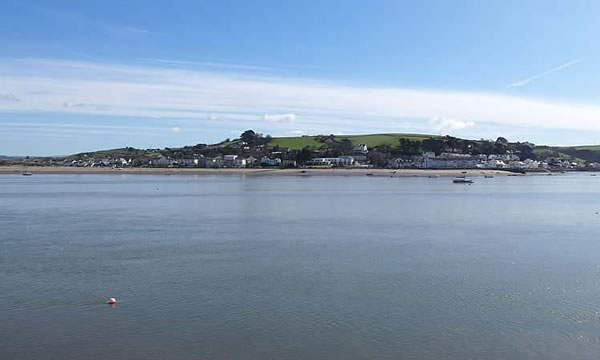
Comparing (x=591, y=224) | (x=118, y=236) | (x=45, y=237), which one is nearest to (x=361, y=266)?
(x=118, y=236)

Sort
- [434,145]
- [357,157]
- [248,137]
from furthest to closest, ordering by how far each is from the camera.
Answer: [248,137] → [434,145] → [357,157]

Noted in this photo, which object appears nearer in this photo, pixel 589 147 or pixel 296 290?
pixel 296 290

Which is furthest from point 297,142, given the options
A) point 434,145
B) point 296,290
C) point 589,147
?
point 296,290

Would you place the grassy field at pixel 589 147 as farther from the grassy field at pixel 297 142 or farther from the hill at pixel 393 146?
the grassy field at pixel 297 142

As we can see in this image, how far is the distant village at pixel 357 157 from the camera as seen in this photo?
11094 cm

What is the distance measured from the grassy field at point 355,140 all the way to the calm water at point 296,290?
107m

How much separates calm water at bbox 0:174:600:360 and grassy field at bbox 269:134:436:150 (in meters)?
107

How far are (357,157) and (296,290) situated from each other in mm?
105662

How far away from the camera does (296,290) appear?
468 inches

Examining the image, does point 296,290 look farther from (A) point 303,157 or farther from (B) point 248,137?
(B) point 248,137

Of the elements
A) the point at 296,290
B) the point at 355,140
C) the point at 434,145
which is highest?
the point at 355,140

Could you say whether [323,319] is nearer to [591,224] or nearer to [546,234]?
[546,234]

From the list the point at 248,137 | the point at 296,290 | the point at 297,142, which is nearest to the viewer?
the point at 296,290

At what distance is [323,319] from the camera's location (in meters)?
9.96
